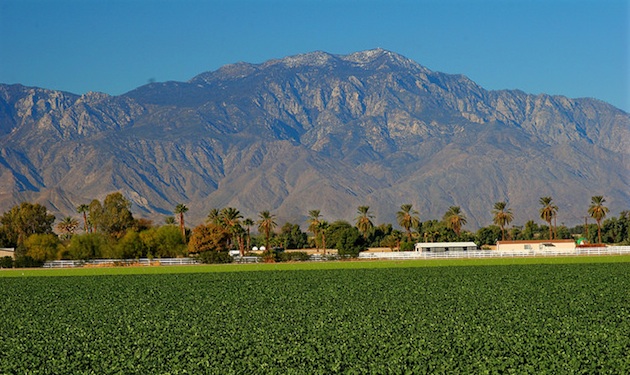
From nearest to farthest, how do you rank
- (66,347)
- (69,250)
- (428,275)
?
(66,347)
(428,275)
(69,250)

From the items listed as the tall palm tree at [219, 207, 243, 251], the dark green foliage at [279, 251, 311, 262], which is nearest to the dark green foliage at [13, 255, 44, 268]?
the dark green foliage at [279, 251, 311, 262]

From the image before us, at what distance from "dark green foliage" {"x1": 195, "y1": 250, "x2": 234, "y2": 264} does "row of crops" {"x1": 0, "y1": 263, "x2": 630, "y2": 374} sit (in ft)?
202

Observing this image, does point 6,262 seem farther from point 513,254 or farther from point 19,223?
point 513,254

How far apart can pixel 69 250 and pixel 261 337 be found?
108 metres

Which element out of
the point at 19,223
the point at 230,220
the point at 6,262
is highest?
the point at 19,223

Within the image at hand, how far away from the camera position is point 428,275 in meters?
74.0

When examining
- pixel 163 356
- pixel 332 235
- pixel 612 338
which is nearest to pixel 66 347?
pixel 163 356

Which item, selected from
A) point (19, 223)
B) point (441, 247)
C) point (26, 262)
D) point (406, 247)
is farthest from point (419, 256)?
point (19, 223)

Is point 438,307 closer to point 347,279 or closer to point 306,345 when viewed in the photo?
point 306,345

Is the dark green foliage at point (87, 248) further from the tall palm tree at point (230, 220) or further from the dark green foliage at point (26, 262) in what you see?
the tall palm tree at point (230, 220)

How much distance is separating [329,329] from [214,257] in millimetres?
89139

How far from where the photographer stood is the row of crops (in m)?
29.5

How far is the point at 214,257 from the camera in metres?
125

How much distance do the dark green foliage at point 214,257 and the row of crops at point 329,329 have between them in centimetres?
6157
